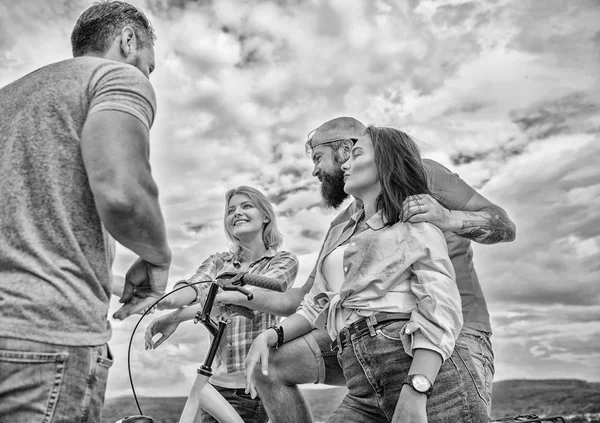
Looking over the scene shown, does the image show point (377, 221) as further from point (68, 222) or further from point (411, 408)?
point (68, 222)

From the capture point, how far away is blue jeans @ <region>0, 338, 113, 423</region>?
1534 mm

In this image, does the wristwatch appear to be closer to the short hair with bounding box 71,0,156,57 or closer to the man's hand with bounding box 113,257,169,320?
the man's hand with bounding box 113,257,169,320

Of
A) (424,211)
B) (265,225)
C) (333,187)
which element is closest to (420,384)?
(424,211)

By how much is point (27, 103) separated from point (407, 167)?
1788 mm

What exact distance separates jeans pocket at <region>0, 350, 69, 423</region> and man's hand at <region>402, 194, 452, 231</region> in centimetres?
169

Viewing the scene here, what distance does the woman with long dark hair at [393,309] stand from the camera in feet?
7.72

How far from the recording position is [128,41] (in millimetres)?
2281

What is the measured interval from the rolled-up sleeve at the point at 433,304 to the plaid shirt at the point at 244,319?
156 centimetres

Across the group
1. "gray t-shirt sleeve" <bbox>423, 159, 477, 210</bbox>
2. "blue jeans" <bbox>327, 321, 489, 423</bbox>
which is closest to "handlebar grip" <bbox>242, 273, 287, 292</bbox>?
"blue jeans" <bbox>327, 321, 489, 423</bbox>

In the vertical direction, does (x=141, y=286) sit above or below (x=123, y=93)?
below

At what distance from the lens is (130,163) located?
65.4 inches

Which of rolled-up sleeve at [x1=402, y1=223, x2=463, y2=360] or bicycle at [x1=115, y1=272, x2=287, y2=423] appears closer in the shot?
rolled-up sleeve at [x1=402, y1=223, x2=463, y2=360]

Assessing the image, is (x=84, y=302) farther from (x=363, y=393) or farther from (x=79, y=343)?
(x=363, y=393)

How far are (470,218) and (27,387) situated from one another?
7.67 feet
